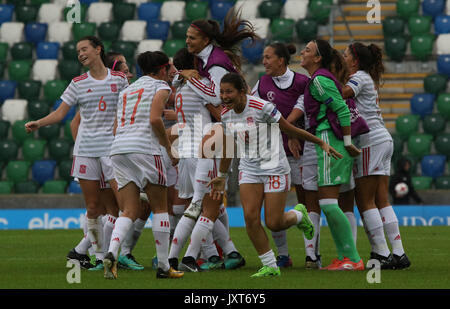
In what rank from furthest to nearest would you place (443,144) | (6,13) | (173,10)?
(6,13) < (173,10) < (443,144)

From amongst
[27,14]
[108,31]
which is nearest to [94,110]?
[108,31]

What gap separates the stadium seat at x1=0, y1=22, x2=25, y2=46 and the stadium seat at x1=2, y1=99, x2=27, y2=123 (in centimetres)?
234

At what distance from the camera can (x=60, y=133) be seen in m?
18.9

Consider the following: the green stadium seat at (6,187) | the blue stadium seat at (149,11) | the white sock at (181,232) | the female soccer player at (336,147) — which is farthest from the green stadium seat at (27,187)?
the female soccer player at (336,147)

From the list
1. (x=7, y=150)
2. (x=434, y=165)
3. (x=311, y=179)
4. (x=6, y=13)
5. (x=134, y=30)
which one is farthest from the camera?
(x=6, y=13)

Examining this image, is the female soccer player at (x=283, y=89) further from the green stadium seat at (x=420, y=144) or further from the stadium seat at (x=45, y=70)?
the stadium seat at (x=45, y=70)

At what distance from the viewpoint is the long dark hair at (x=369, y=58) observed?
800 centimetres

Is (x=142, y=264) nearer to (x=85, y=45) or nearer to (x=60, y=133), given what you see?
(x=85, y=45)

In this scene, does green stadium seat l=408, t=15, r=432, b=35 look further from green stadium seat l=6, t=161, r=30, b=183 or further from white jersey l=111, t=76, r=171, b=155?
white jersey l=111, t=76, r=171, b=155

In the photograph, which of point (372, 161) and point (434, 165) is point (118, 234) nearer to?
point (372, 161)

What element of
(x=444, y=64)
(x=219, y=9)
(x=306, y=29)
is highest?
(x=219, y=9)

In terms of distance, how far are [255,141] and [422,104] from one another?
1162cm

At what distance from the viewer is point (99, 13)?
2094 cm
